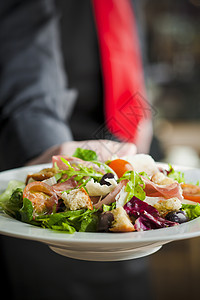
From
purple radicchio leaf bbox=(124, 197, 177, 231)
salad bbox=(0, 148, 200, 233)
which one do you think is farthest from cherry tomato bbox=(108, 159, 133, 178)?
purple radicchio leaf bbox=(124, 197, 177, 231)

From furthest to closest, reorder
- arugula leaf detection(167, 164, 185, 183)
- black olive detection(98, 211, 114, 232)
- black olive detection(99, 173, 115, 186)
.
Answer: arugula leaf detection(167, 164, 185, 183) → black olive detection(99, 173, 115, 186) → black olive detection(98, 211, 114, 232)

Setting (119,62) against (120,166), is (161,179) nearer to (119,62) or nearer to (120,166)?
(120,166)

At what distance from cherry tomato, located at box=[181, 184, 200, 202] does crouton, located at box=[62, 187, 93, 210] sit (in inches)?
9.2

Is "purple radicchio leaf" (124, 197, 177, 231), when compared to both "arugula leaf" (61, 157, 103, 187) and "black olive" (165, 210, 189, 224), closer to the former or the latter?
"black olive" (165, 210, 189, 224)

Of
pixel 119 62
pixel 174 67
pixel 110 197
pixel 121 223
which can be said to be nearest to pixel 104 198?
pixel 110 197

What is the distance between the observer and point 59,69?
209 cm

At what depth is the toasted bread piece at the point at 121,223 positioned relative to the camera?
2.54ft

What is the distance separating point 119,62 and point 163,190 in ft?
5.88

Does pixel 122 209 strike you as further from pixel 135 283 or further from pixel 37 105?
pixel 135 283

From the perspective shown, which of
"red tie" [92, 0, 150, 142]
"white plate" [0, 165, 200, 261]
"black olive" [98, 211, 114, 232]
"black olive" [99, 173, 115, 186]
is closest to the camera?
"white plate" [0, 165, 200, 261]

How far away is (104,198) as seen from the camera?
2.92 feet

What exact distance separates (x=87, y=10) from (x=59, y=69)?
0.68 m

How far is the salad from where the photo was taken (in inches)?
32.7

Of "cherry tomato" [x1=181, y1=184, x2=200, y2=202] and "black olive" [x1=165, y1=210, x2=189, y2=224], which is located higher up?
"black olive" [x1=165, y1=210, x2=189, y2=224]
